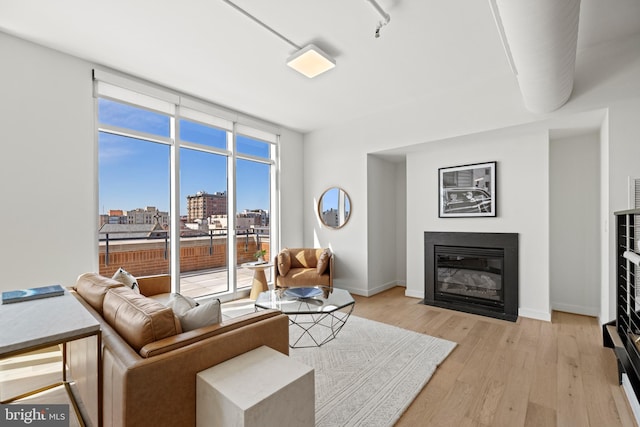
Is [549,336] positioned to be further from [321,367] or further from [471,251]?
[321,367]

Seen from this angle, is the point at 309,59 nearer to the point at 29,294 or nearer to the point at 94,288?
the point at 94,288

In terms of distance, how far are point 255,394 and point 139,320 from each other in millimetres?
653

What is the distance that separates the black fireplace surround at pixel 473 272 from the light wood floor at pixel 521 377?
33cm

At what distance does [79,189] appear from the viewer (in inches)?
119

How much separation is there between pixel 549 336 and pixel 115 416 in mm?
3640

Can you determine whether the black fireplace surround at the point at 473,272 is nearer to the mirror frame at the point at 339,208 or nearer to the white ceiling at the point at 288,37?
the mirror frame at the point at 339,208

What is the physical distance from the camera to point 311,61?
2873mm

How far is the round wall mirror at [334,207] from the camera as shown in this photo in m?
4.87

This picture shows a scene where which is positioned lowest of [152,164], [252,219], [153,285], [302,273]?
[302,273]

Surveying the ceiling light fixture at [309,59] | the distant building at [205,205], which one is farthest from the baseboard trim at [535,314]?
the distant building at [205,205]

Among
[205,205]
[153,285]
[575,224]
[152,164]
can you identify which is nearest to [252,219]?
[205,205]

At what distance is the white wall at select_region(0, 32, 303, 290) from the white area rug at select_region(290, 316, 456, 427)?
2.51 m

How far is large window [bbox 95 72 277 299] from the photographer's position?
3.35m

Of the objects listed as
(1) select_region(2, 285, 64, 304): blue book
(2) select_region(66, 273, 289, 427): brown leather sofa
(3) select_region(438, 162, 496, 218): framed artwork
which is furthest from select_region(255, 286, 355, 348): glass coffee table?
(3) select_region(438, 162, 496, 218): framed artwork
